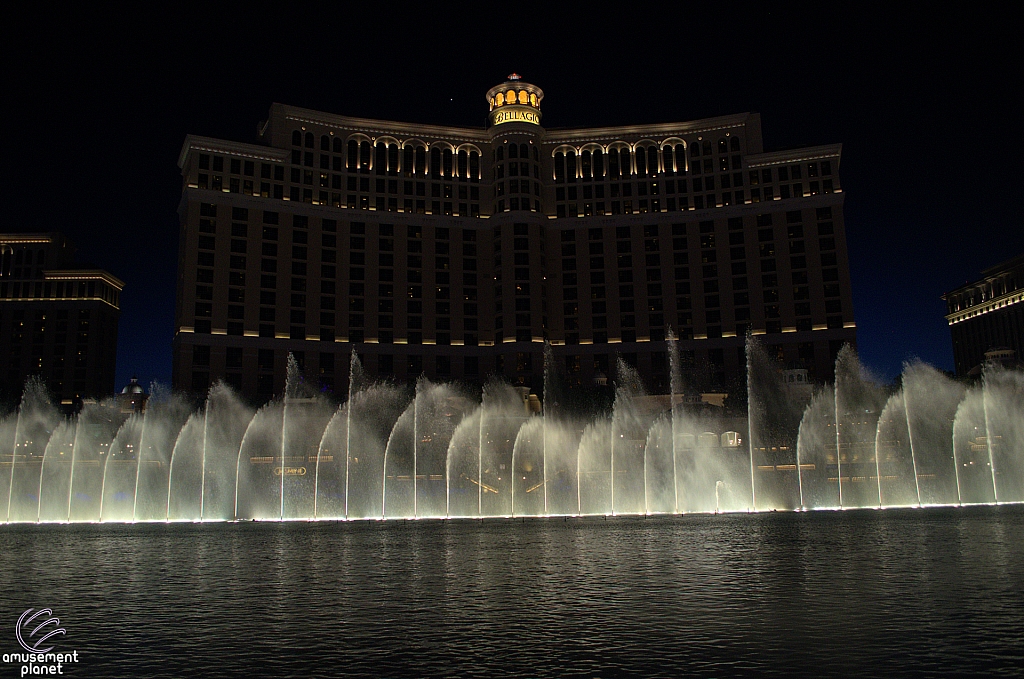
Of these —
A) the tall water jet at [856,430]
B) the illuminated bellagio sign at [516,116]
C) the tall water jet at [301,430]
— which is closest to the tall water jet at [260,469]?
the tall water jet at [301,430]

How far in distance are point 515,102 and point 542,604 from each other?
11836 centimetres

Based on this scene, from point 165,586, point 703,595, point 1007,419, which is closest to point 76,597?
point 165,586

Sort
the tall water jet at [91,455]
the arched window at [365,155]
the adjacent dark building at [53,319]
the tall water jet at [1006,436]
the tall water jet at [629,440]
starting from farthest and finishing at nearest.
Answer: the adjacent dark building at [53,319], the arched window at [365,155], the tall water jet at [91,455], the tall water jet at [1006,436], the tall water jet at [629,440]

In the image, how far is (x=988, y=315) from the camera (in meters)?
160

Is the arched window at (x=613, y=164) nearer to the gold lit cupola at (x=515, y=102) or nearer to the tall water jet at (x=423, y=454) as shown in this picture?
the gold lit cupola at (x=515, y=102)

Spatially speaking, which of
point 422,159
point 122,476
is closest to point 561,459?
point 122,476

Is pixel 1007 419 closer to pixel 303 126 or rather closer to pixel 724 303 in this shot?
pixel 724 303

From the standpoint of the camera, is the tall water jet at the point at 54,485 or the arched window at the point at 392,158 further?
the arched window at the point at 392,158

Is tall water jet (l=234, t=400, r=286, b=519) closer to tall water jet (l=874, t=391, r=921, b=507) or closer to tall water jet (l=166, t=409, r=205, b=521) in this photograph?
tall water jet (l=166, t=409, r=205, b=521)

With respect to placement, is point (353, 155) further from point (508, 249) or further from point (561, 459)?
point (561, 459)

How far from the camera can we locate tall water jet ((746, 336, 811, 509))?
66750 mm

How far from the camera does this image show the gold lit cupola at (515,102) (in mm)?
127625

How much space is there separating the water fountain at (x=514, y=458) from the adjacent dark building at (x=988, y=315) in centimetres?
7020

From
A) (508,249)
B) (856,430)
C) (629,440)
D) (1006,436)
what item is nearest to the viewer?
(1006,436)
